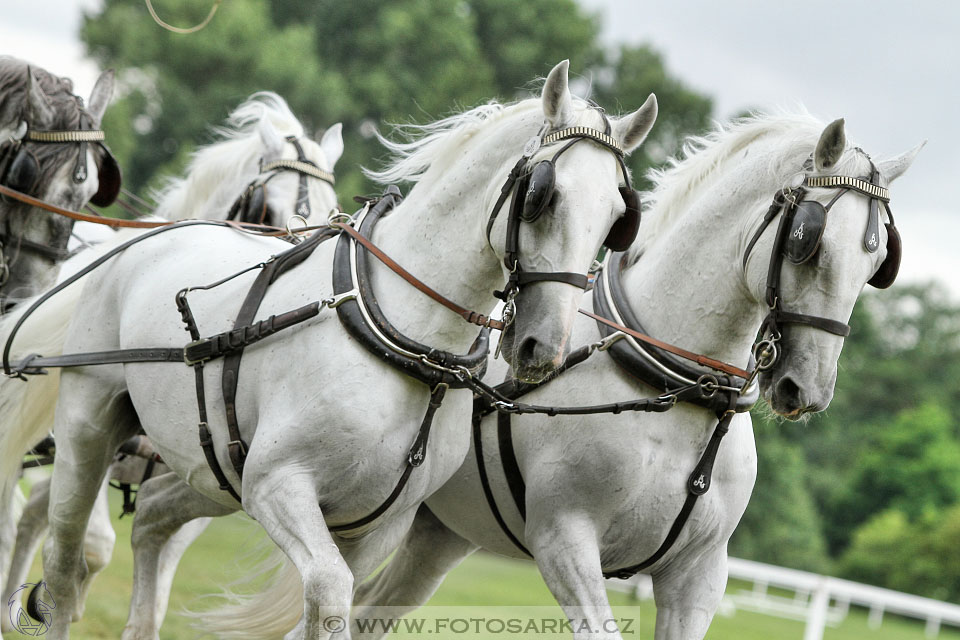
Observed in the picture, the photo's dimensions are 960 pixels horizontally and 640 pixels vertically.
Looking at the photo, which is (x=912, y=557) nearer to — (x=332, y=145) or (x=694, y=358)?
(x=332, y=145)

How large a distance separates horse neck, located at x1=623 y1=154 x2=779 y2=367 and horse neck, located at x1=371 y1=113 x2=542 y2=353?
2.46 ft

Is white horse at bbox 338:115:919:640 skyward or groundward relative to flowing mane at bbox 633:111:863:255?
groundward

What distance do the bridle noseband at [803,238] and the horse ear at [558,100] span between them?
0.82 metres

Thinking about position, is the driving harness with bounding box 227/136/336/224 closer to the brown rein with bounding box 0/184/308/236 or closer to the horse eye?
the brown rein with bounding box 0/184/308/236

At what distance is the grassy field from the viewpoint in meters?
5.00

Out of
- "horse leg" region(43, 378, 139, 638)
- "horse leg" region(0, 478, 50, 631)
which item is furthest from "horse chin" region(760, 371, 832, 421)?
"horse leg" region(0, 478, 50, 631)

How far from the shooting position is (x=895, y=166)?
3949mm

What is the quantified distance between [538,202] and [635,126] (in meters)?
0.60

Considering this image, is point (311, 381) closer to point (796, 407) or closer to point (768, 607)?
point (796, 407)

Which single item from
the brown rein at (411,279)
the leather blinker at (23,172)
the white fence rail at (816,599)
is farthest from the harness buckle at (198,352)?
the white fence rail at (816,599)

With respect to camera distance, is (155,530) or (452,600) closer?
(155,530)

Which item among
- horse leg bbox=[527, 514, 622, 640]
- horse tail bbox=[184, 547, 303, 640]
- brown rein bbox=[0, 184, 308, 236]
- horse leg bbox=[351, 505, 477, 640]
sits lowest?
horse tail bbox=[184, 547, 303, 640]

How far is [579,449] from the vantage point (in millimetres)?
4000

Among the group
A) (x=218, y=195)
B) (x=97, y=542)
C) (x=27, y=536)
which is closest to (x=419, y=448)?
(x=97, y=542)
